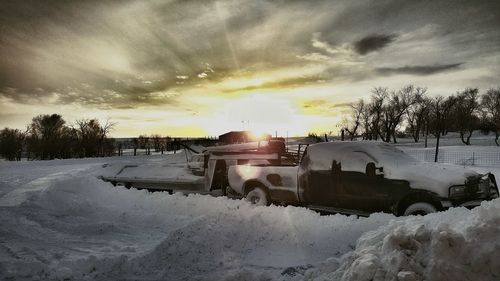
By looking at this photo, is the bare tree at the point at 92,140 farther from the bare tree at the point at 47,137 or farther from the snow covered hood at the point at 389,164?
the snow covered hood at the point at 389,164

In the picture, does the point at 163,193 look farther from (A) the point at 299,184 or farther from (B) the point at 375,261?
(B) the point at 375,261

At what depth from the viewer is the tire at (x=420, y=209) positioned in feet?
22.2

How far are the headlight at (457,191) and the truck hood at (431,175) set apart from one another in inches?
2.9

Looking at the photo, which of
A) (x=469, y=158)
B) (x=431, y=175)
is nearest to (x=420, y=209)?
(x=431, y=175)

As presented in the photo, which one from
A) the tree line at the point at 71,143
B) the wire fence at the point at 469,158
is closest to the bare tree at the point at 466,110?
the wire fence at the point at 469,158

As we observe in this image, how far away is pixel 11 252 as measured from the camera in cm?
583

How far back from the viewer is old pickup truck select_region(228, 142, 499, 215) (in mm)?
6773

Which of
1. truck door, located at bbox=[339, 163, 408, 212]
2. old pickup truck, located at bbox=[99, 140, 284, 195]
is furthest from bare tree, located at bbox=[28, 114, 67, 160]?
truck door, located at bbox=[339, 163, 408, 212]

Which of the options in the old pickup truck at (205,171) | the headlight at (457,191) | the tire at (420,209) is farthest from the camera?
the old pickup truck at (205,171)

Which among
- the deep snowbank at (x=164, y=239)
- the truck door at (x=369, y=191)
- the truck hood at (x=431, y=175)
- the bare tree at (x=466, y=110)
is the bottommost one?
the deep snowbank at (x=164, y=239)

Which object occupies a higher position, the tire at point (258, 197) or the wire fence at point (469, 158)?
the wire fence at point (469, 158)

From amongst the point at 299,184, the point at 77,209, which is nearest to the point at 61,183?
the point at 77,209

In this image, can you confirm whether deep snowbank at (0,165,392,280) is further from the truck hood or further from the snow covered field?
the truck hood

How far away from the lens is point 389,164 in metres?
7.45
